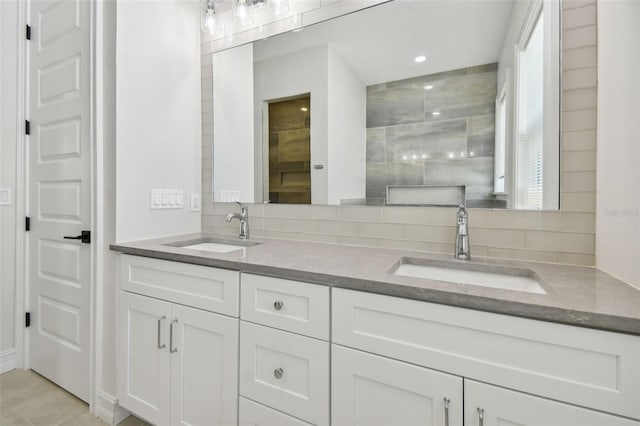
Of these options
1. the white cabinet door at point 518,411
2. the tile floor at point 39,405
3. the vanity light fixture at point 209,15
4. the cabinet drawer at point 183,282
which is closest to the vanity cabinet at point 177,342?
the cabinet drawer at point 183,282

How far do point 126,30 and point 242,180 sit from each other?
0.98m

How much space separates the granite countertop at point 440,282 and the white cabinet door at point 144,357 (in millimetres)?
268

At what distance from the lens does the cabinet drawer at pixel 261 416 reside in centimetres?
109

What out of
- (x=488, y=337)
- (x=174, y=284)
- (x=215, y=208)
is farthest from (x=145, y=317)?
(x=488, y=337)

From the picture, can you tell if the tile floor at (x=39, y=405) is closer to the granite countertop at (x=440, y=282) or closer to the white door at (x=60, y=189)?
the white door at (x=60, y=189)

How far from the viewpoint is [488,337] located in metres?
0.81

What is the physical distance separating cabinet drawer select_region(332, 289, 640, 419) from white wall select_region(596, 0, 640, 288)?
32cm

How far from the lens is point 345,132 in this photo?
5.36 ft

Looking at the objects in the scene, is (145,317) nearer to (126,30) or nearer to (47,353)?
(47,353)

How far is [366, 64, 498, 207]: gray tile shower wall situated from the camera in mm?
1334

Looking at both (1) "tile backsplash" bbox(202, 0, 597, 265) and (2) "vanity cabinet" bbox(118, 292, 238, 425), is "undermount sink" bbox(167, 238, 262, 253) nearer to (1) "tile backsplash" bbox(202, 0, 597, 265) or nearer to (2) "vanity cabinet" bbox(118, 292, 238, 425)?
(2) "vanity cabinet" bbox(118, 292, 238, 425)

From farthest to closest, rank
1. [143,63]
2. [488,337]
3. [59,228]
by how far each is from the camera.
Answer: [59,228]
[143,63]
[488,337]

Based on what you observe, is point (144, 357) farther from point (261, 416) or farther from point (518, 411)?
point (518, 411)

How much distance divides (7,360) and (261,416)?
2.07m
